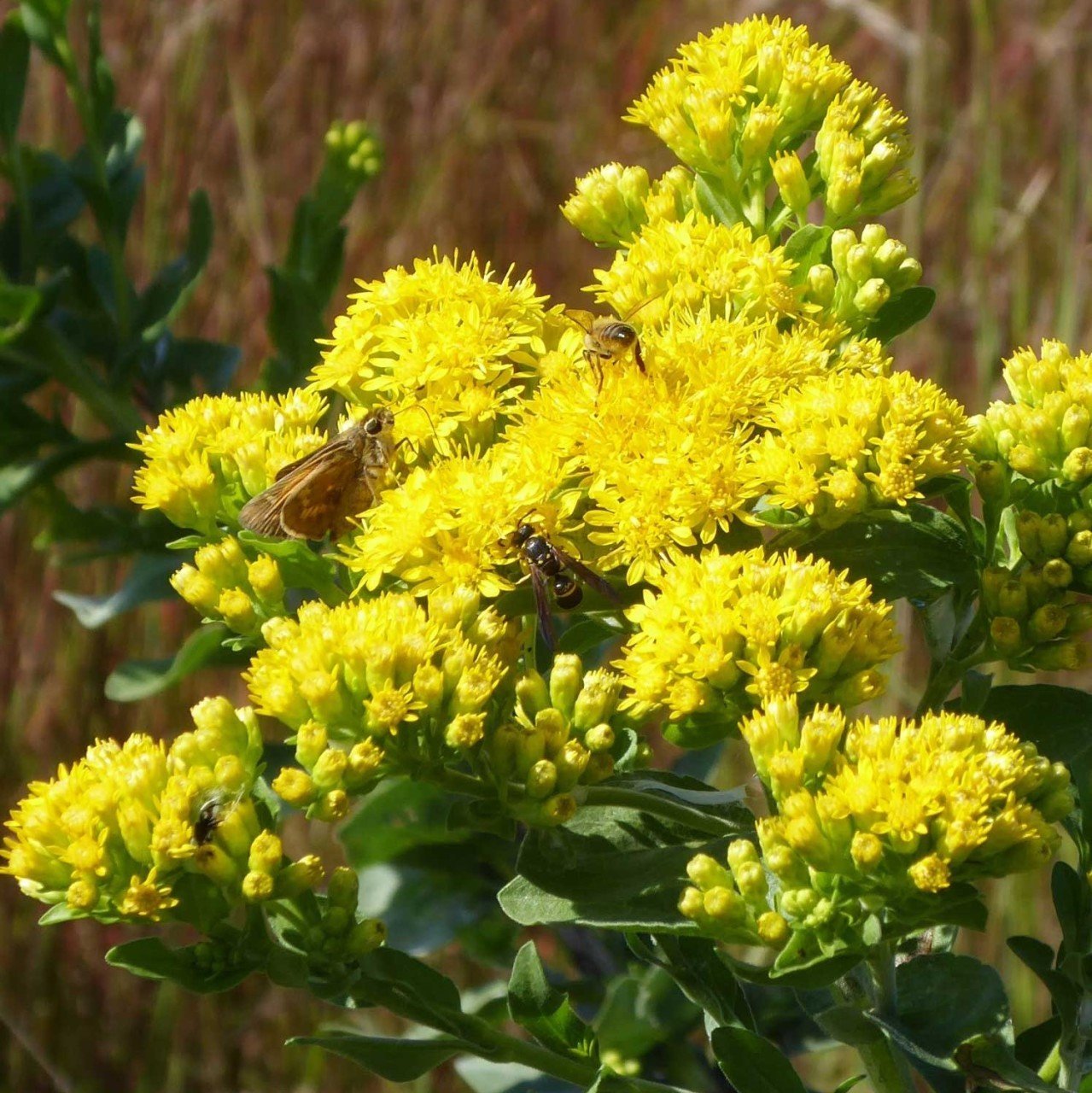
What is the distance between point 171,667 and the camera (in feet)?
12.0

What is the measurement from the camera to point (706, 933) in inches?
87.2

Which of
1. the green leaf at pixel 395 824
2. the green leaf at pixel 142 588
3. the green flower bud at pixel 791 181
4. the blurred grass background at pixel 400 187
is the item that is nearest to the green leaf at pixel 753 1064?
the green leaf at pixel 395 824

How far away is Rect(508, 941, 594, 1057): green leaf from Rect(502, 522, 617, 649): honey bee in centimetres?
54

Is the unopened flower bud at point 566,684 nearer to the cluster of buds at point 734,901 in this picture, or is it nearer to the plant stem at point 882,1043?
the cluster of buds at point 734,901

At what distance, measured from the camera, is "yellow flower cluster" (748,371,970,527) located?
2.38 metres

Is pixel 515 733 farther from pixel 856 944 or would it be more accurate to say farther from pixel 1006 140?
pixel 1006 140

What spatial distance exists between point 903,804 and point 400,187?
487 centimetres

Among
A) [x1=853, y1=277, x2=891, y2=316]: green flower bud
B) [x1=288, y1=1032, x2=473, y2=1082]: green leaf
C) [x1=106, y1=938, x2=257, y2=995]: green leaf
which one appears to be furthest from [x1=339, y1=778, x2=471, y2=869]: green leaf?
[x1=853, y1=277, x2=891, y2=316]: green flower bud

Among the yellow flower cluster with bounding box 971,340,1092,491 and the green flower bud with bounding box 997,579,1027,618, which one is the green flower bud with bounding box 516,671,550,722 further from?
the yellow flower cluster with bounding box 971,340,1092,491

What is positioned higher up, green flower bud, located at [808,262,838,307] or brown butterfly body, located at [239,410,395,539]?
green flower bud, located at [808,262,838,307]

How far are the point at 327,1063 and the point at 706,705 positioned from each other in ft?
11.4

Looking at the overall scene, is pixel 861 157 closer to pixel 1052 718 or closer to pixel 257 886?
pixel 1052 718

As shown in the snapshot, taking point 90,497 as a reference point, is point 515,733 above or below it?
below

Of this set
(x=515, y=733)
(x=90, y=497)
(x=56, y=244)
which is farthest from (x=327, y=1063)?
(x=515, y=733)
